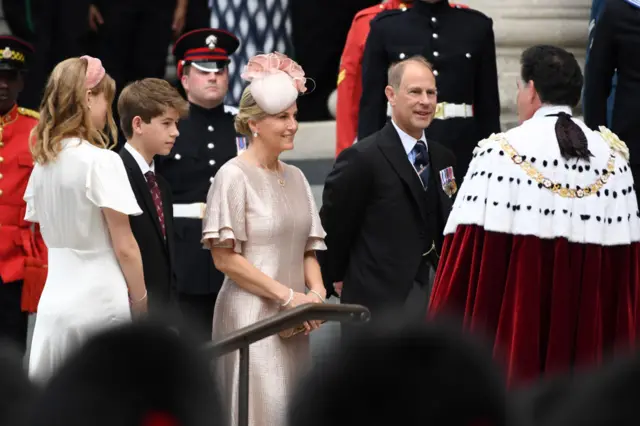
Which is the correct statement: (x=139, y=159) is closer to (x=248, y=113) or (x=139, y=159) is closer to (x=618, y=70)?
(x=248, y=113)

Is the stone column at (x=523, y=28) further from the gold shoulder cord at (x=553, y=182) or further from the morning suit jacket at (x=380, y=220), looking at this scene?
the gold shoulder cord at (x=553, y=182)

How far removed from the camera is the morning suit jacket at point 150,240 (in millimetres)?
4625

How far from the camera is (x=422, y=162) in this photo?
5023mm

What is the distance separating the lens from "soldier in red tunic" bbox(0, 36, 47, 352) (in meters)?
5.47

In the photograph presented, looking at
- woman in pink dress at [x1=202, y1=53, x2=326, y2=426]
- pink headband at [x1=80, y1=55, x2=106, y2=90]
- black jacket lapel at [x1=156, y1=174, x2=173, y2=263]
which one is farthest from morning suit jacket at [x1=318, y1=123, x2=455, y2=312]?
pink headband at [x1=80, y1=55, x2=106, y2=90]

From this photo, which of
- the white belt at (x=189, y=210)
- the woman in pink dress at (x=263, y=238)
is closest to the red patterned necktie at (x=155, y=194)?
the woman in pink dress at (x=263, y=238)

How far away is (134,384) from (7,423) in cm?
13

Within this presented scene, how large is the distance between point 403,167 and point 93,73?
115 cm

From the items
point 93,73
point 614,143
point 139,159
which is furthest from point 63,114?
point 614,143

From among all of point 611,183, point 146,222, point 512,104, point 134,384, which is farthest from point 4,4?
point 134,384

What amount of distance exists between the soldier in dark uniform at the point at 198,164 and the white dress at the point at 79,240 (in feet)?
4.05

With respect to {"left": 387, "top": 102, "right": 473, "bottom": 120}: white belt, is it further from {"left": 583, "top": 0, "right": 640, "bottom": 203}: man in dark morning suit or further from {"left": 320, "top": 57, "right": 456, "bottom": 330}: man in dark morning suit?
{"left": 320, "top": 57, "right": 456, "bottom": 330}: man in dark morning suit

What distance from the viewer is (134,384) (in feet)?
4.49

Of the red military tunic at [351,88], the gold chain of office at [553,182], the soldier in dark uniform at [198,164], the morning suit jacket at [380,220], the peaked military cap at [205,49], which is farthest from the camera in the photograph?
the red military tunic at [351,88]
